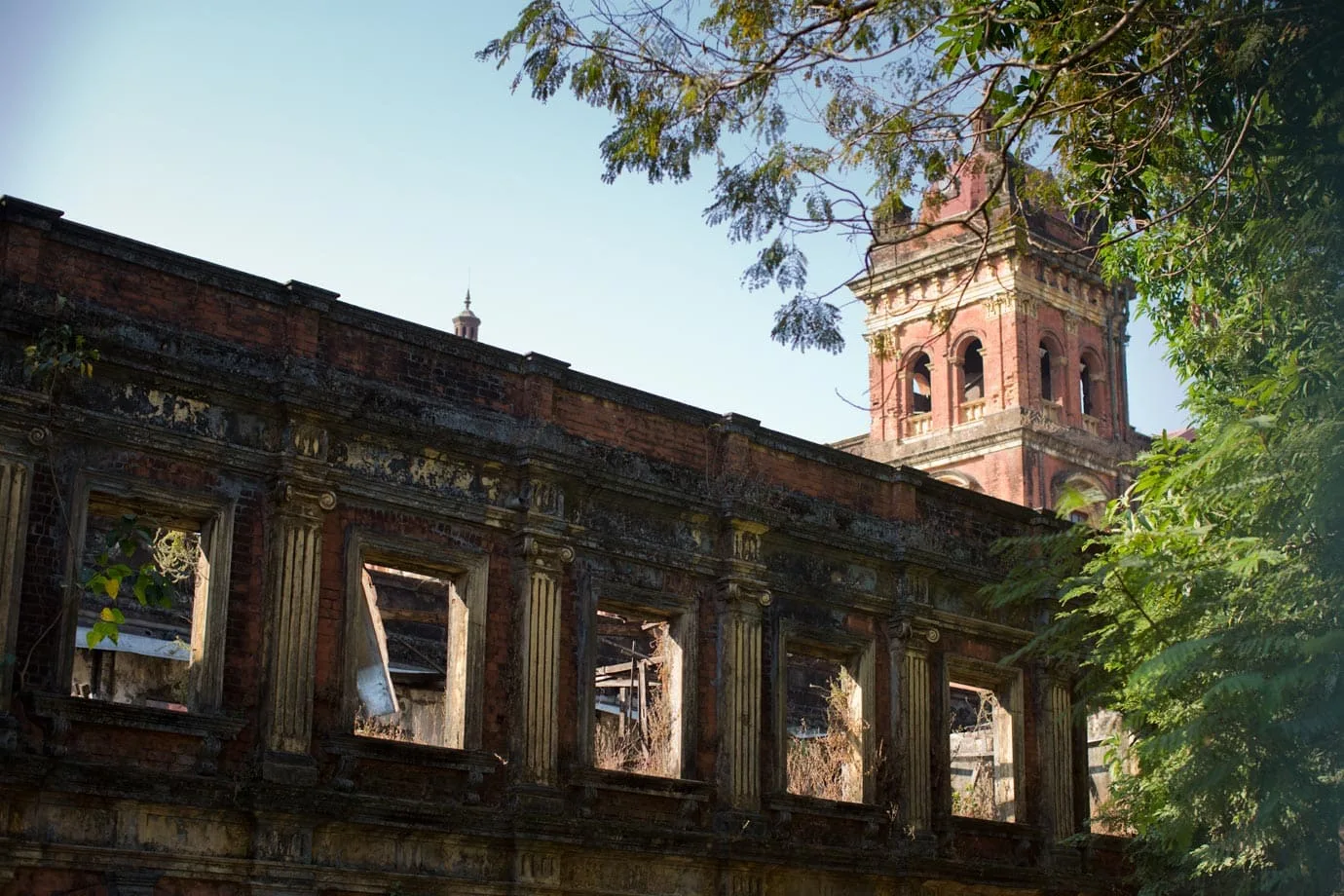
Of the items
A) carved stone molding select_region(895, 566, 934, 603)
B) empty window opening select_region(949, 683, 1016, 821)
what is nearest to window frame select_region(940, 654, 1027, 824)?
empty window opening select_region(949, 683, 1016, 821)

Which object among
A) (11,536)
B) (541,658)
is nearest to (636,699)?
(541,658)

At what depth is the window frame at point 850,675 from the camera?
18.1m

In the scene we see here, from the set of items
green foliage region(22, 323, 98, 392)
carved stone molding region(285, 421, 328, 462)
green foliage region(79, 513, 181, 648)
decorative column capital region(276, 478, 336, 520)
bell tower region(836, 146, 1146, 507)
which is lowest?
green foliage region(79, 513, 181, 648)

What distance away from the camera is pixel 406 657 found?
74.2 feet

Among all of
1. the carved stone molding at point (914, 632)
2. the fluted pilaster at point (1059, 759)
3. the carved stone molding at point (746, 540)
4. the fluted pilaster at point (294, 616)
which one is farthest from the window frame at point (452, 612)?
the fluted pilaster at point (1059, 759)

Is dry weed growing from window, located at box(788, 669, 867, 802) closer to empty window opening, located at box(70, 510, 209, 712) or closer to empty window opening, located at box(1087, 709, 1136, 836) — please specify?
empty window opening, located at box(1087, 709, 1136, 836)

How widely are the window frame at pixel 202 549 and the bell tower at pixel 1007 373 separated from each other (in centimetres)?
2585

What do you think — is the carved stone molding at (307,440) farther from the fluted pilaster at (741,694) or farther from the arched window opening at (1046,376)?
the arched window opening at (1046,376)

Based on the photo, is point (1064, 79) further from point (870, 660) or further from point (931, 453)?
point (931, 453)

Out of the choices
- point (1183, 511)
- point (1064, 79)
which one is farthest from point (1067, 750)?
point (1064, 79)

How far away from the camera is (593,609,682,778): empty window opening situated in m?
17.4

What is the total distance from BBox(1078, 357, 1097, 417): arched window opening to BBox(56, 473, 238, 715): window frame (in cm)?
3058

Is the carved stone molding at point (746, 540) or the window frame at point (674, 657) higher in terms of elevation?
the carved stone molding at point (746, 540)

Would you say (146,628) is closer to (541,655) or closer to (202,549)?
(202,549)
